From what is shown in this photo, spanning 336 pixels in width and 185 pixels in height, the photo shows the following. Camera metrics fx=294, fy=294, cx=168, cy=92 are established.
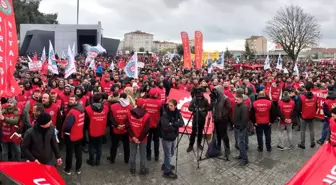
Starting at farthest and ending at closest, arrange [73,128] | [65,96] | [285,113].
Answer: [285,113] → [65,96] → [73,128]

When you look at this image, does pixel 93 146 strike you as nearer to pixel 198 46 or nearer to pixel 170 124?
pixel 170 124

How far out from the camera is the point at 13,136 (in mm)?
6203

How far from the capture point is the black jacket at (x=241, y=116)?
23.8ft

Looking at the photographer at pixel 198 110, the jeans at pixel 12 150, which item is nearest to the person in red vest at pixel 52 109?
the jeans at pixel 12 150

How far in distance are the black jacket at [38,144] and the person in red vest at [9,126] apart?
56.5 inches

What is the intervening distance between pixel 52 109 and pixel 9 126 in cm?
92

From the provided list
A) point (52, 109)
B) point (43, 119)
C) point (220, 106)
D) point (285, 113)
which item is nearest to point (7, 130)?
Result: point (52, 109)

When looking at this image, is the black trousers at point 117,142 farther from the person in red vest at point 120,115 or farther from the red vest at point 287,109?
the red vest at point 287,109

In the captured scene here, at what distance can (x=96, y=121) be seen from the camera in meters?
6.73

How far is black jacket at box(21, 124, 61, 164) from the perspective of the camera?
4.88 m

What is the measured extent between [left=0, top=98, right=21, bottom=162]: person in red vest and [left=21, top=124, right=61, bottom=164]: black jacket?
1.44 metres

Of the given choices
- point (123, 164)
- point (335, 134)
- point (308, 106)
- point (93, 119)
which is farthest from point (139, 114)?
point (308, 106)

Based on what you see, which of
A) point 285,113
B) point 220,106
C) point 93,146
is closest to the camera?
point 93,146

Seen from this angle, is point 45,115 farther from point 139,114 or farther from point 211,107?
point 211,107
